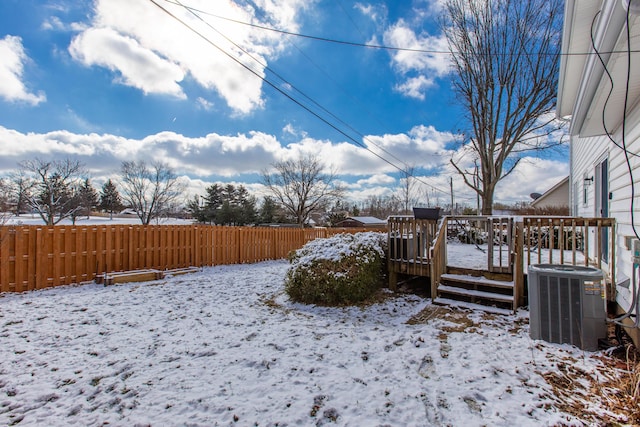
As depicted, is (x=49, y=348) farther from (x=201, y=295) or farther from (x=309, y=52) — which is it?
(x=309, y=52)

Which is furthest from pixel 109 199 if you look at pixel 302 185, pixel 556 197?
pixel 556 197

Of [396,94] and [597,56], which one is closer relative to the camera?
[597,56]

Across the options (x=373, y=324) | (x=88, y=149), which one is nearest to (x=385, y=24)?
(x=373, y=324)

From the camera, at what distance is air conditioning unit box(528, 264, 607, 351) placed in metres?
3.04

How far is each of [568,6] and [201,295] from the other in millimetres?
6407

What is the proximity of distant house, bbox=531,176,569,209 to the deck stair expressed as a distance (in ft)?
63.8

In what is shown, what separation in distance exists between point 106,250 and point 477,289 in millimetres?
7938

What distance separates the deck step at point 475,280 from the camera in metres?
4.82

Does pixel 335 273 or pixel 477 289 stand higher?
pixel 335 273

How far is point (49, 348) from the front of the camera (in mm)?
3184

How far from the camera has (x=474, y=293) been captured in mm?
4883

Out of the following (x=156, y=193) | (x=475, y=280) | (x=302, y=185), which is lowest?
(x=475, y=280)

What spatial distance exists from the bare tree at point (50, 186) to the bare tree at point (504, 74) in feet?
99.5

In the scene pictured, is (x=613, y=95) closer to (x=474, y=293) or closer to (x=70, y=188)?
(x=474, y=293)
